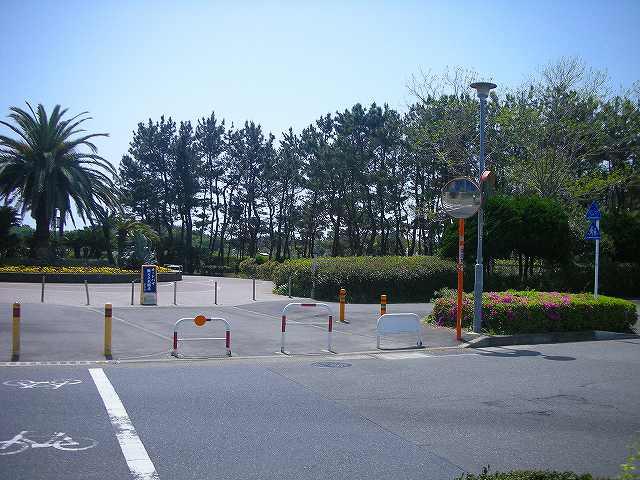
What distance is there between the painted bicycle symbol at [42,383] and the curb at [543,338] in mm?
8617

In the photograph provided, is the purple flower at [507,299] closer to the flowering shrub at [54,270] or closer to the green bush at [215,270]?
the flowering shrub at [54,270]

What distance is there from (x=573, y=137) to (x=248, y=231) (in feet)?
149

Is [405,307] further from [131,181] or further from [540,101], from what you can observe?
[131,181]

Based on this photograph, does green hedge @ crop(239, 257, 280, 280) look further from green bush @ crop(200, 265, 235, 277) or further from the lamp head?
the lamp head

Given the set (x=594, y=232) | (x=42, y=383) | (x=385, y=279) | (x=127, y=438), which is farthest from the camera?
(x=385, y=279)

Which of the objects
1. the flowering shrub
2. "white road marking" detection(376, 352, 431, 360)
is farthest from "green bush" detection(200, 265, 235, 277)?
"white road marking" detection(376, 352, 431, 360)

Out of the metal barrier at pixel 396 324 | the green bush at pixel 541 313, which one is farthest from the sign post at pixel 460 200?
the metal barrier at pixel 396 324

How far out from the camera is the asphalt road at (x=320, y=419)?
6.13 meters

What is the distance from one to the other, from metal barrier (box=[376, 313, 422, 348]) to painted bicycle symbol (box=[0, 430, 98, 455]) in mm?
8253

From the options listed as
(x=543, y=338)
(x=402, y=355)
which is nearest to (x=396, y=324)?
(x=402, y=355)

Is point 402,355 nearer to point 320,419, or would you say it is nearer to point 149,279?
point 320,419

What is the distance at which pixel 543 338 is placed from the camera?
15664 mm

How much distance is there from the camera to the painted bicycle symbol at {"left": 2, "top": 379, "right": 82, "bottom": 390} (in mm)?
9359

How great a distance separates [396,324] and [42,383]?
7387mm
